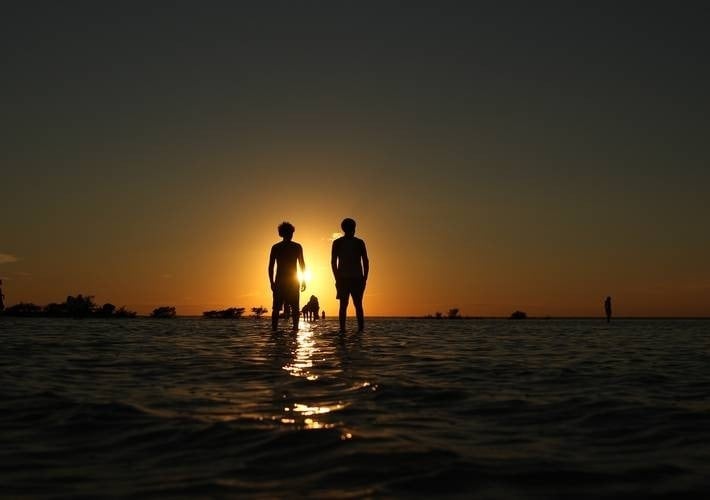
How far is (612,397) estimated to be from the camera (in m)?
5.76

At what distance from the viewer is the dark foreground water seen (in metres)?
3.18

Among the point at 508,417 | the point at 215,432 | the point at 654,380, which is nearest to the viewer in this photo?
the point at 215,432

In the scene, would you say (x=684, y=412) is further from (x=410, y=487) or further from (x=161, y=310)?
(x=161, y=310)

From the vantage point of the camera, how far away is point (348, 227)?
15.7 m

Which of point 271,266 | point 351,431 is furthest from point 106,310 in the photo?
point 351,431

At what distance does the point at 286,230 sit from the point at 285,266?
36.3 inches

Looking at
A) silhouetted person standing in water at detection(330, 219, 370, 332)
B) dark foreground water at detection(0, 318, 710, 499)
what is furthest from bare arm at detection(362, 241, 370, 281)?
dark foreground water at detection(0, 318, 710, 499)

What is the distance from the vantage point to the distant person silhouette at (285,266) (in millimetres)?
16328

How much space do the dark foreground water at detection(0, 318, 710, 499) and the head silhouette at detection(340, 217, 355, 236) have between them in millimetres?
7731

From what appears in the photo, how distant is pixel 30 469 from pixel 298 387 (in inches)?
118

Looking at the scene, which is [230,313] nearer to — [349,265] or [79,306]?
[79,306]

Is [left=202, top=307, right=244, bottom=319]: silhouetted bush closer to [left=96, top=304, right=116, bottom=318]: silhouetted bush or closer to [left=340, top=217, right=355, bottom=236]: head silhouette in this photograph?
[left=96, top=304, right=116, bottom=318]: silhouetted bush

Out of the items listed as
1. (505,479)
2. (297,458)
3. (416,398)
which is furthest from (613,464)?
(416,398)

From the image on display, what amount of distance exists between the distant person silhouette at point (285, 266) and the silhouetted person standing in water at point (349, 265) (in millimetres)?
1214
